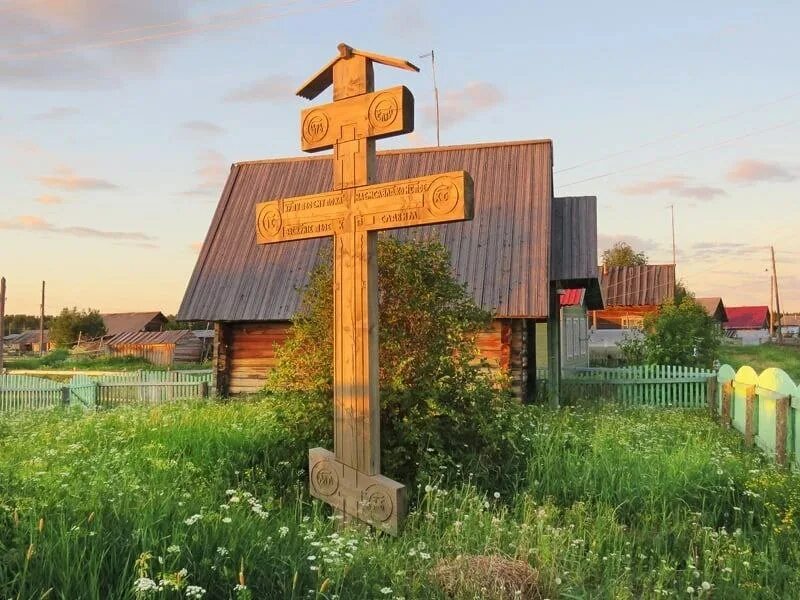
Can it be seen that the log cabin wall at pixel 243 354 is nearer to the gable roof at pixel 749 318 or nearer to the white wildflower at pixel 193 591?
the white wildflower at pixel 193 591

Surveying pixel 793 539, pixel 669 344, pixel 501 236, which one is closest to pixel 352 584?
pixel 793 539

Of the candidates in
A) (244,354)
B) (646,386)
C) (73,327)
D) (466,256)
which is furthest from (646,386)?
(73,327)

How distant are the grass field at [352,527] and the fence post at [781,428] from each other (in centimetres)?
93

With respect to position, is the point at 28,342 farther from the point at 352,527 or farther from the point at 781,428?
the point at 352,527

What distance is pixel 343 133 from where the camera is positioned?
5.87m

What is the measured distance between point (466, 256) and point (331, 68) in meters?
9.54

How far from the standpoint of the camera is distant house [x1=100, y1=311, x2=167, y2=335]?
63000 millimetres

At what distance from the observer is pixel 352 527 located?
516cm

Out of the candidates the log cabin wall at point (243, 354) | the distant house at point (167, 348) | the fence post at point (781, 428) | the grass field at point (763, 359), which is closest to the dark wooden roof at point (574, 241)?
the log cabin wall at point (243, 354)

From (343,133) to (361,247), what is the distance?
966 millimetres

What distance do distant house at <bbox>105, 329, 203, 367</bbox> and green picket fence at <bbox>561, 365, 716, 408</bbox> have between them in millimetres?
34974

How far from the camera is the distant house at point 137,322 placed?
6300 cm

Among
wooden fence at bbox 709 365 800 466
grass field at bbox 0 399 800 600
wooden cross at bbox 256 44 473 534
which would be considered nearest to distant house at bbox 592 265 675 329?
wooden fence at bbox 709 365 800 466

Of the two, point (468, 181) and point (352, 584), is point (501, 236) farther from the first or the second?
point (352, 584)
